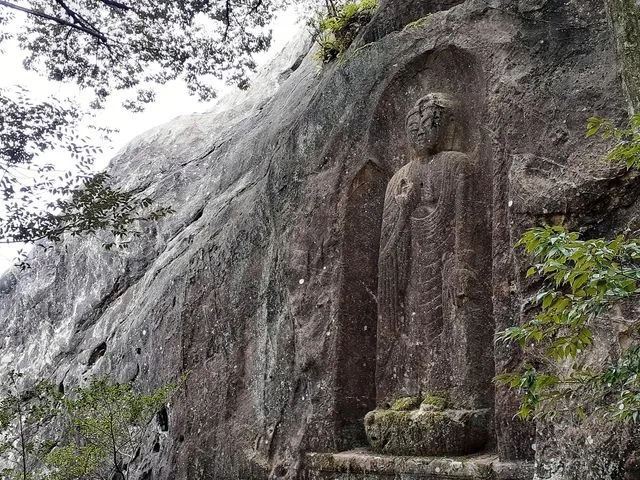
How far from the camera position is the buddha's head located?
738cm

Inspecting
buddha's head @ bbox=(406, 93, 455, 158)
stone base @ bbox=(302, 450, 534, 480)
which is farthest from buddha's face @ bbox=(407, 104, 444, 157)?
stone base @ bbox=(302, 450, 534, 480)

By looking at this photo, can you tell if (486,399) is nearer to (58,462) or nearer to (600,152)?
(600,152)

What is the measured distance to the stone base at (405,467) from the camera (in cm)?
551

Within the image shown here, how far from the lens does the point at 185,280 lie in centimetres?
984

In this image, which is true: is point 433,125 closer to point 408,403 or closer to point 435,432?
point 408,403

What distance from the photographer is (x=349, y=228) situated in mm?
7922

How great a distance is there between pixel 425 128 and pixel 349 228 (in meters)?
1.33

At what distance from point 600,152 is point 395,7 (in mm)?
3686

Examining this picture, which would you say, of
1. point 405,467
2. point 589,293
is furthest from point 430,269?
point 589,293

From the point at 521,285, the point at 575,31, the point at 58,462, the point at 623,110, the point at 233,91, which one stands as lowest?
the point at 58,462

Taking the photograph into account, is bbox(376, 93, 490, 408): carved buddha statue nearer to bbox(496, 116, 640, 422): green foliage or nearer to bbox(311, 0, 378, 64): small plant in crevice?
bbox(311, 0, 378, 64): small plant in crevice

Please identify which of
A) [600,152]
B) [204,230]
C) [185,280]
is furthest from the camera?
→ [204,230]

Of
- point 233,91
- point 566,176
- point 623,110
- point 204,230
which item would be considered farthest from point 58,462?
point 233,91

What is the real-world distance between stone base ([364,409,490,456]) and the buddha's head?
262cm
